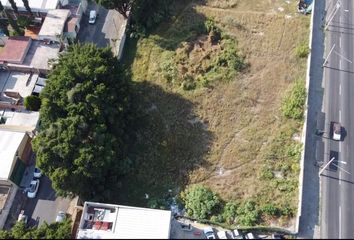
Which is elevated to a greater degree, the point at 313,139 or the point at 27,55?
the point at 27,55

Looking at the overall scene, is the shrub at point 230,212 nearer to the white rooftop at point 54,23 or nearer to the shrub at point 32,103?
the shrub at point 32,103

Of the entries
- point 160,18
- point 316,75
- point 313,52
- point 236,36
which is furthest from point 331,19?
point 160,18

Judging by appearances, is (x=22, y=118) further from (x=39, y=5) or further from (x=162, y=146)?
(x=39, y=5)

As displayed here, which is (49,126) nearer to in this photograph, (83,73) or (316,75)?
(83,73)

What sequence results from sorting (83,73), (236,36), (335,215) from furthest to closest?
(236,36)
(83,73)
(335,215)

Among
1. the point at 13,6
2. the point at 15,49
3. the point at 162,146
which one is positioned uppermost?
the point at 13,6

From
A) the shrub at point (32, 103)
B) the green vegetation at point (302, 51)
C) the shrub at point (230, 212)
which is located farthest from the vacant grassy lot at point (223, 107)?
the shrub at point (32, 103)

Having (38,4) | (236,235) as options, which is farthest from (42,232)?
(38,4)
